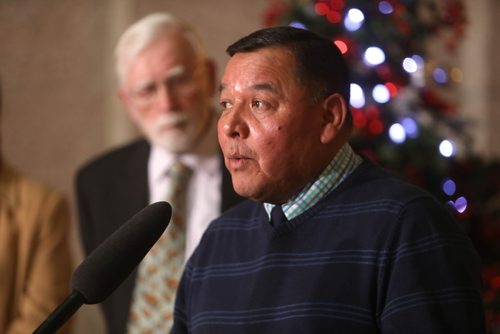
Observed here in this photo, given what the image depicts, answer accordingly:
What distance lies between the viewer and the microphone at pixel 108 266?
4.23 ft

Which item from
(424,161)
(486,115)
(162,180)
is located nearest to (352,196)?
(162,180)

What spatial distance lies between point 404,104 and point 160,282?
5.91 ft

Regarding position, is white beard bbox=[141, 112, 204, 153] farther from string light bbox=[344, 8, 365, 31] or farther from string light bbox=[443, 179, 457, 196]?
string light bbox=[443, 179, 457, 196]

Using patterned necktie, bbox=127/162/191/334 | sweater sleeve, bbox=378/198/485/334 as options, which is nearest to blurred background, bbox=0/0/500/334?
patterned necktie, bbox=127/162/191/334

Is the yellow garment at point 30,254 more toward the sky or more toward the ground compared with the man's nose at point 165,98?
more toward the ground

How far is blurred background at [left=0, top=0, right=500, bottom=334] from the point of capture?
154 inches

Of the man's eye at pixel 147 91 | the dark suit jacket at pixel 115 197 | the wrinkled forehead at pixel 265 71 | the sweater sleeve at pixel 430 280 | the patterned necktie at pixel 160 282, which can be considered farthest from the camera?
the man's eye at pixel 147 91

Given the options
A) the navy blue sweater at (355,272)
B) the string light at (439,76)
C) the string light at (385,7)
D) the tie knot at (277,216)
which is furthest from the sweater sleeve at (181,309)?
the string light at (439,76)

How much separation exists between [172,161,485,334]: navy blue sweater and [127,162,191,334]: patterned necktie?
801mm

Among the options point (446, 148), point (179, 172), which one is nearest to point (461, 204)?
point (446, 148)

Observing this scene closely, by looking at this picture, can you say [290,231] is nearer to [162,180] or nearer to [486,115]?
[162,180]

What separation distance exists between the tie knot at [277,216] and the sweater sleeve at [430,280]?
264mm

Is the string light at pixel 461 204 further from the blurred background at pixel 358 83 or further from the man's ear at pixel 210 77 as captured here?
the man's ear at pixel 210 77

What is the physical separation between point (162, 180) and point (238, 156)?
1231mm
